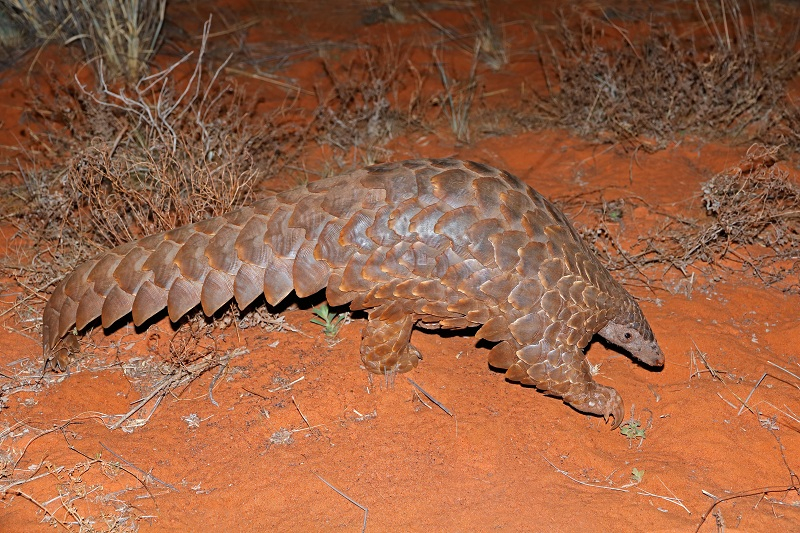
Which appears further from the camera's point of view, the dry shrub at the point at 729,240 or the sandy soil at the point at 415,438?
the dry shrub at the point at 729,240

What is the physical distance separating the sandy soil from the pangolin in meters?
0.30

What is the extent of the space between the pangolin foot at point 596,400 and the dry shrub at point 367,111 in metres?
2.93

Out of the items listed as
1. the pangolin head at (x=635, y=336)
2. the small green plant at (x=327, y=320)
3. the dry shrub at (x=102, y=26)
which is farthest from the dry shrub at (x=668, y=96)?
the dry shrub at (x=102, y=26)

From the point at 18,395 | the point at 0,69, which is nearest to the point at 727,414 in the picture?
the point at 18,395

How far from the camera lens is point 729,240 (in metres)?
5.16

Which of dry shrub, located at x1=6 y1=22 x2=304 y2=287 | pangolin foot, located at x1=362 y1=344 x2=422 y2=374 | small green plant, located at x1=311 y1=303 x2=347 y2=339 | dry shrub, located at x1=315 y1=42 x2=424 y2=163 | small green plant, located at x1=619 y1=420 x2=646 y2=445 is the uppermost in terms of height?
dry shrub, located at x1=6 y1=22 x2=304 y2=287

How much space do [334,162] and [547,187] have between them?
177 cm

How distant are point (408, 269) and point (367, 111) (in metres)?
3.32

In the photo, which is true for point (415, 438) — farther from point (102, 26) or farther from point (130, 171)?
point (102, 26)

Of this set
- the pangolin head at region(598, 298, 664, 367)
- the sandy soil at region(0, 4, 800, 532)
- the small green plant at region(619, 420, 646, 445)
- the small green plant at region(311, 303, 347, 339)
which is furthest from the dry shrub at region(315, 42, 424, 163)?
the small green plant at region(619, 420, 646, 445)

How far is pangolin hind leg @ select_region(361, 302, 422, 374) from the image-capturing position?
3.97 meters

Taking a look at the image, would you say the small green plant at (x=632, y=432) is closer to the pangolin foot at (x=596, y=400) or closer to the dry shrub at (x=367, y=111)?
the pangolin foot at (x=596, y=400)

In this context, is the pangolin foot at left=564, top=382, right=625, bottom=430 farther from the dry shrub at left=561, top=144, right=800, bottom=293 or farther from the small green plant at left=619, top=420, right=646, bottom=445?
the dry shrub at left=561, top=144, right=800, bottom=293

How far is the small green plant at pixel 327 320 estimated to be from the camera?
455 cm
